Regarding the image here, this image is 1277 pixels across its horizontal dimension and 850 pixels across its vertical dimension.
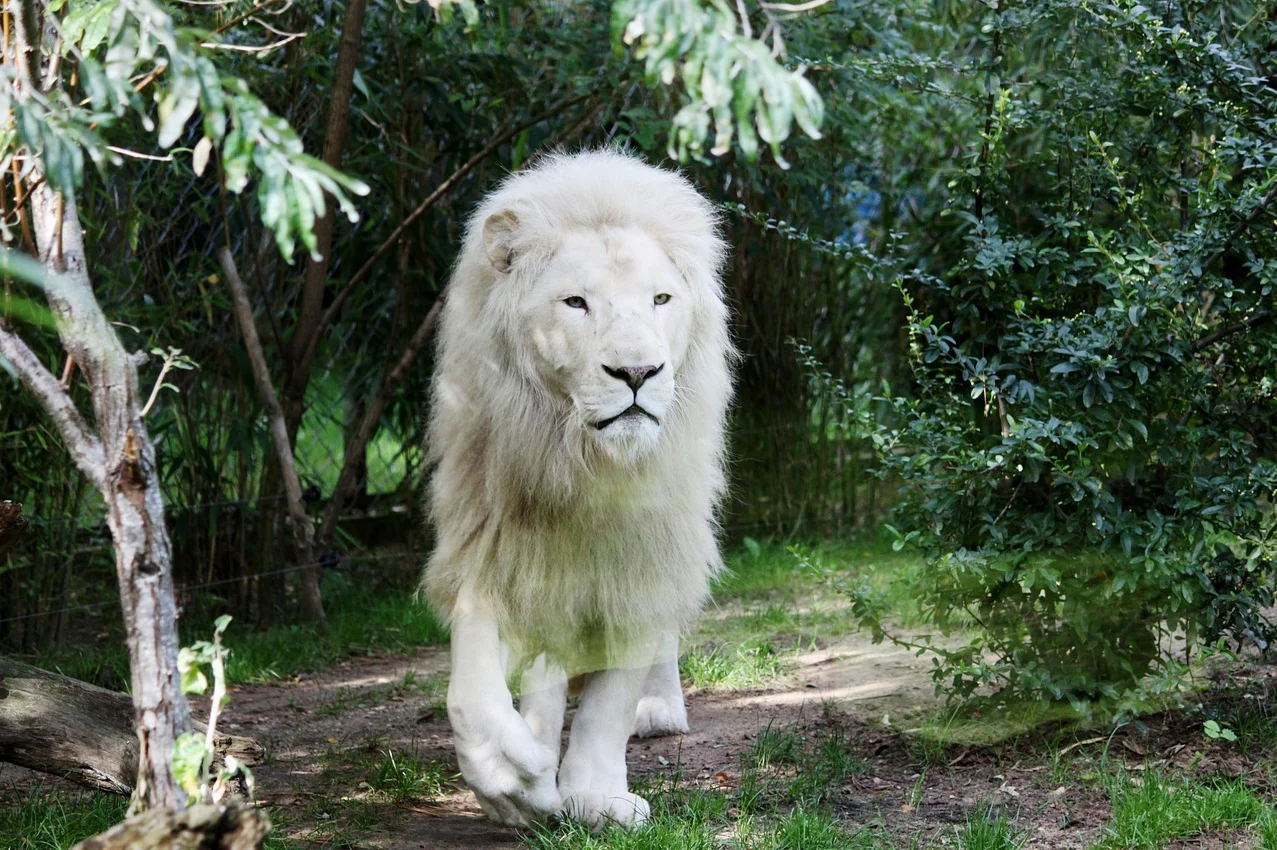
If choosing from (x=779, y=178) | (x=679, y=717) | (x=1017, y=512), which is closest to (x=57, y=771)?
(x=679, y=717)

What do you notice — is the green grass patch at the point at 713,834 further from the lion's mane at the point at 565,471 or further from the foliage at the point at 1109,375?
the foliage at the point at 1109,375

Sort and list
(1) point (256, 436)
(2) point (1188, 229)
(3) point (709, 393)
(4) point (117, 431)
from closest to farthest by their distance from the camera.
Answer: (4) point (117, 431)
(3) point (709, 393)
(2) point (1188, 229)
(1) point (256, 436)

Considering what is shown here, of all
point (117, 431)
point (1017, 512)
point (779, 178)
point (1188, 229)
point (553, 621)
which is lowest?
point (553, 621)

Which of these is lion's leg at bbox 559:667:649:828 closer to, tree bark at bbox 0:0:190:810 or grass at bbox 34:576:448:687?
tree bark at bbox 0:0:190:810

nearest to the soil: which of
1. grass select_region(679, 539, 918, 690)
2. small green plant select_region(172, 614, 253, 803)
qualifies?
grass select_region(679, 539, 918, 690)

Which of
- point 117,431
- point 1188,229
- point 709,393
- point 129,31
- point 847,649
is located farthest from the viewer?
point 847,649

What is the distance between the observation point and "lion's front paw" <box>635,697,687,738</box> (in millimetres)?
3965

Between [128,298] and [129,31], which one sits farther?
[128,298]

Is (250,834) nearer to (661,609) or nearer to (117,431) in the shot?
(117,431)

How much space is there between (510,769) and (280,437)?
2.86 meters

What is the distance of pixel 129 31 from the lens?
1762 millimetres

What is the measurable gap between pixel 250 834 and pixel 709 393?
5.78 feet

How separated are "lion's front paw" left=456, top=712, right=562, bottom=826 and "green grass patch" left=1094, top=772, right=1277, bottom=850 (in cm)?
121

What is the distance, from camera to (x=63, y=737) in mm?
3037
